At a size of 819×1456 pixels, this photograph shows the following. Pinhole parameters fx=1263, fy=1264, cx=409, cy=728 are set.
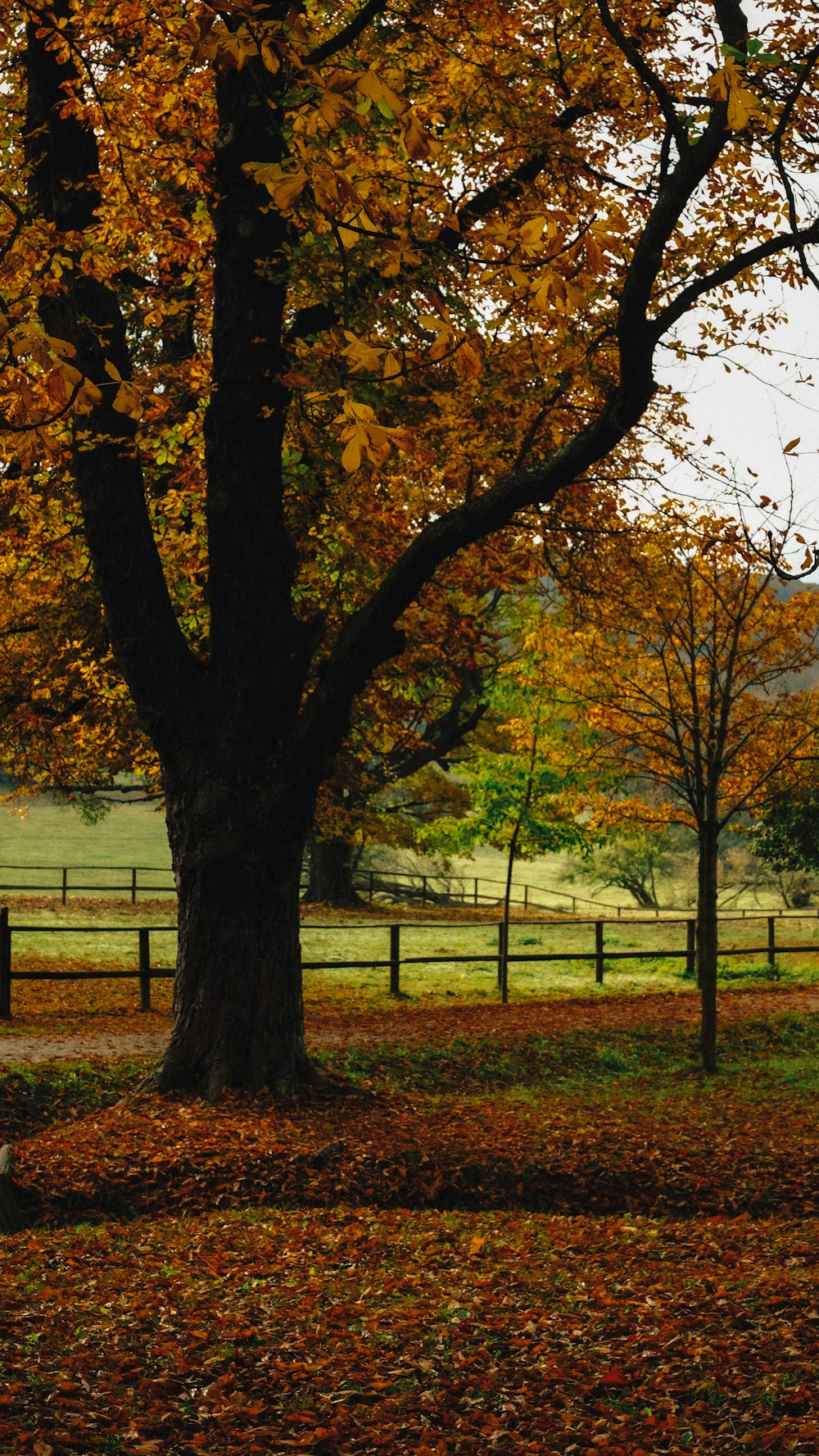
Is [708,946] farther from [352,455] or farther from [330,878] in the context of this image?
[330,878]

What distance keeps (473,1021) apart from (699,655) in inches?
229

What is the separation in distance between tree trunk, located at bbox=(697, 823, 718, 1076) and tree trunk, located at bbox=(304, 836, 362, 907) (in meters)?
19.0

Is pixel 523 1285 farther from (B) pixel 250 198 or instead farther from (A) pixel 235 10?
(B) pixel 250 198

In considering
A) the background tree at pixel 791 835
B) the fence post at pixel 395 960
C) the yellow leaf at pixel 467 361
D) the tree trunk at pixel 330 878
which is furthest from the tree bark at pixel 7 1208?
the tree trunk at pixel 330 878

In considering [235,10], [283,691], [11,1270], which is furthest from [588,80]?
[11,1270]

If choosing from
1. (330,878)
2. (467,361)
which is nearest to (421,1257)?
(467,361)

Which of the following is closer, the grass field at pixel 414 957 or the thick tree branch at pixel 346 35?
the thick tree branch at pixel 346 35

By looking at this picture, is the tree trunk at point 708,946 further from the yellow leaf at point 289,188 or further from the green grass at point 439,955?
the yellow leaf at point 289,188

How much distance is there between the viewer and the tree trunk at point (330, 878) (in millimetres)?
33844

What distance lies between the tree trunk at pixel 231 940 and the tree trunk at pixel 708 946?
570cm

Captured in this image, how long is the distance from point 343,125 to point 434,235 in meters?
0.97

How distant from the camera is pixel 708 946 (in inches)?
574

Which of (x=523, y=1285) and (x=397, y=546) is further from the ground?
(x=397, y=546)

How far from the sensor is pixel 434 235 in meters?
9.17
